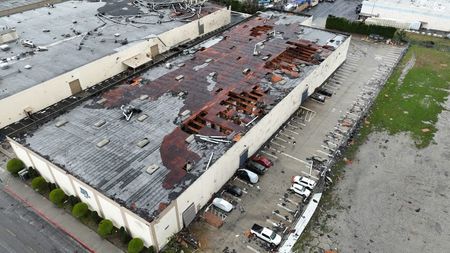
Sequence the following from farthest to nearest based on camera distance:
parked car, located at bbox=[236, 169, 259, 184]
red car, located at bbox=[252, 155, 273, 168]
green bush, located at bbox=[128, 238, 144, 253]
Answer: red car, located at bbox=[252, 155, 273, 168] < parked car, located at bbox=[236, 169, 259, 184] < green bush, located at bbox=[128, 238, 144, 253]

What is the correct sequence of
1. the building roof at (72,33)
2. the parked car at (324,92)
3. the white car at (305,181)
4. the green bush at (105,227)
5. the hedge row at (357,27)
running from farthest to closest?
1. the hedge row at (357,27)
2. the parked car at (324,92)
3. the building roof at (72,33)
4. the white car at (305,181)
5. the green bush at (105,227)

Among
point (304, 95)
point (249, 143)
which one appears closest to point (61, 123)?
point (249, 143)

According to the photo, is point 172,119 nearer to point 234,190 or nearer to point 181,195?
point 234,190

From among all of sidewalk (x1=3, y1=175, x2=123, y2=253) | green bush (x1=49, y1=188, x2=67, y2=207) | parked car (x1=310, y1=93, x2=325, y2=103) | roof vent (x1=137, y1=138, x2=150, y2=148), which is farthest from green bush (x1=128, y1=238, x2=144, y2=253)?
parked car (x1=310, y1=93, x2=325, y2=103)

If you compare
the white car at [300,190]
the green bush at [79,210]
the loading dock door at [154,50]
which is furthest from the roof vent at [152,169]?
the loading dock door at [154,50]

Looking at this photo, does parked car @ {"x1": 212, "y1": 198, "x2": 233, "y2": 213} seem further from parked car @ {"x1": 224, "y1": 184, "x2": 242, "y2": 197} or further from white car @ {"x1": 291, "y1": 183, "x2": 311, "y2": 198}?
white car @ {"x1": 291, "y1": 183, "x2": 311, "y2": 198}

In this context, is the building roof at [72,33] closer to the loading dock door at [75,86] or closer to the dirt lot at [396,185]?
the loading dock door at [75,86]
